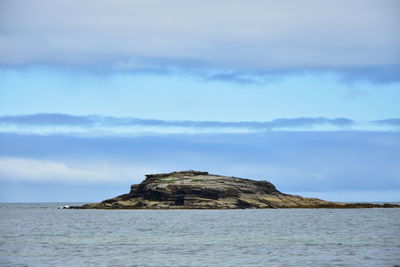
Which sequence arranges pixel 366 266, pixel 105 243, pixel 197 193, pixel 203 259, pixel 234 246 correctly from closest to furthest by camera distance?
pixel 366 266 < pixel 203 259 < pixel 234 246 < pixel 105 243 < pixel 197 193

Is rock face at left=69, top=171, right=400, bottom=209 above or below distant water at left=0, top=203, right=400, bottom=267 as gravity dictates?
above

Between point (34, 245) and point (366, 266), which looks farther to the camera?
point (34, 245)

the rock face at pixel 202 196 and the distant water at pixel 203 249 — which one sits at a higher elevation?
the rock face at pixel 202 196

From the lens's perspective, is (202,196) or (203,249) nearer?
(203,249)

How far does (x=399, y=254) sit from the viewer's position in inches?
2104

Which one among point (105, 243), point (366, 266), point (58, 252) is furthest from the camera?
point (105, 243)

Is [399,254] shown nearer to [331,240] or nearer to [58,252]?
[331,240]

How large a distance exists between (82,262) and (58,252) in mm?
8471

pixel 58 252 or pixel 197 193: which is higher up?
pixel 197 193

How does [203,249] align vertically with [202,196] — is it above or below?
below

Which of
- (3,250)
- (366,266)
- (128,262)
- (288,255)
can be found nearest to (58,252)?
(3,250)

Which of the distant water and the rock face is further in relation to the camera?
the rock face

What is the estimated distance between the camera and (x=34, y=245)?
63938mm

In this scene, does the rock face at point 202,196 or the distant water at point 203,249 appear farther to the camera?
the rock face at point 202,196
